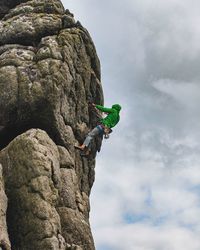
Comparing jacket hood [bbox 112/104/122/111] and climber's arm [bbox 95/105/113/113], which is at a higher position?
jacket hood [bbox 112/104/122/111]

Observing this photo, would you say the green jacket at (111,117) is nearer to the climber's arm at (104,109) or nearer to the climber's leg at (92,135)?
the climber's arm at (104,109)

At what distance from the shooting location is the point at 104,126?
38.7 m

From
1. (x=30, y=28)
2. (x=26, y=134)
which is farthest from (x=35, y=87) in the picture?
(x=30, y=28)

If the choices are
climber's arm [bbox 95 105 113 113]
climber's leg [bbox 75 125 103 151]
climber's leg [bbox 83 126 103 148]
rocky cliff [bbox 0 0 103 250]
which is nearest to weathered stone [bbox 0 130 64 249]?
rocky cliff [bbox 0 0 103 250]

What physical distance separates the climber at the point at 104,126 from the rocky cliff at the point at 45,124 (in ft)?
2.53

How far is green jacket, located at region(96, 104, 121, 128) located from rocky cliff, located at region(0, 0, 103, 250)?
1586mm

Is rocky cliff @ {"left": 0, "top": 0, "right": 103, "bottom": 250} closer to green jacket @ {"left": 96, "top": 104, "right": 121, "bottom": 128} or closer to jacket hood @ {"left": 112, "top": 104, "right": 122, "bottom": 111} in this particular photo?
green jacket @ {"left": 96, "top": 104, "right": 121, "bottom": 128}

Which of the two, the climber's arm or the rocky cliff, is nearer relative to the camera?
the rocky cliff

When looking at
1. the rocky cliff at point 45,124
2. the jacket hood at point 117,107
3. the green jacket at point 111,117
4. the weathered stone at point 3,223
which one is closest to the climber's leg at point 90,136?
the rocky cliff at point 45,124

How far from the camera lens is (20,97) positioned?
114ft

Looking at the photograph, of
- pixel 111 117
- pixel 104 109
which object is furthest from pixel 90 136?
pixel 104 109

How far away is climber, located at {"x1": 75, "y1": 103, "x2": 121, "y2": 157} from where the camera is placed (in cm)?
3722

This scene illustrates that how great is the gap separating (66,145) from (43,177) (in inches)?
235

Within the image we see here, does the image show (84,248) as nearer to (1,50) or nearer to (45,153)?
(45,153)
